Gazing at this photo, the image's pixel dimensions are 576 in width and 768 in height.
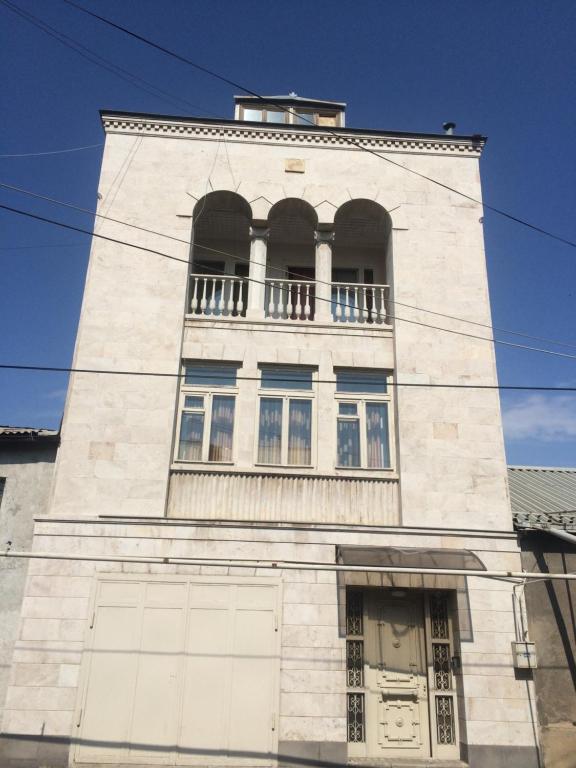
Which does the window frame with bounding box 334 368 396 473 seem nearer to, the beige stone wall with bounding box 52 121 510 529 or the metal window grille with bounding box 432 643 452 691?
the beige stone wall with bounding box 52 121 510 529

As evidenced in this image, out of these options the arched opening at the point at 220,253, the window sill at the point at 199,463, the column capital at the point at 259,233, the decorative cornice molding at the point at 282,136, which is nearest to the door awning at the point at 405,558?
the window sill at the point at 199,463

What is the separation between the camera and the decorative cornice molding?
1501 centimetres

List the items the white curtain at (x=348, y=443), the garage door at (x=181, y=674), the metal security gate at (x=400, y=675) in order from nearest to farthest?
the garage door at (x=181, y=674) → the metal security gate at (x=400, y=675) → the white curtain at (x=348, y=443)

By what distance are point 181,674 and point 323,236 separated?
395 inches

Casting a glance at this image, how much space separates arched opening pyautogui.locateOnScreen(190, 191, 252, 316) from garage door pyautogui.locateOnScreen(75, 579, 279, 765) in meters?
6.32

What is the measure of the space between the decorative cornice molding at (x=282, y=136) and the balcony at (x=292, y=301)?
11.8 ft

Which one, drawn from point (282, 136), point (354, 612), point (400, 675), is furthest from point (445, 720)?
point (282, 136)

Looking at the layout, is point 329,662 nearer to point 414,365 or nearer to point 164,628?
point 164,628

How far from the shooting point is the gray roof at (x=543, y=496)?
499 inches

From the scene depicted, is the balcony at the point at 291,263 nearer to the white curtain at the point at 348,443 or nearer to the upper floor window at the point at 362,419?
the upper floor window at the point at 362,419

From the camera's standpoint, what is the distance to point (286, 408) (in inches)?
519

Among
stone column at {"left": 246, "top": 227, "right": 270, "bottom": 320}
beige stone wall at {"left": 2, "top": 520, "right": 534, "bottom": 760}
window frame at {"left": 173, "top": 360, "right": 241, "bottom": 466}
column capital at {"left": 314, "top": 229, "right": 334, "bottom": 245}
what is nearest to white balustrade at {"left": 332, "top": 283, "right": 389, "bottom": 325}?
column capital at {"left": 314, "top": 229, "right": 334, "bottom": 245}

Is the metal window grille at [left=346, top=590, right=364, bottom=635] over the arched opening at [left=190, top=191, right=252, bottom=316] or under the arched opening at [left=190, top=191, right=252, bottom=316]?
under

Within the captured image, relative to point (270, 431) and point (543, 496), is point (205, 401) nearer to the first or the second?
point (270, 431)
